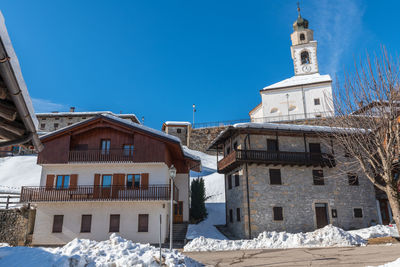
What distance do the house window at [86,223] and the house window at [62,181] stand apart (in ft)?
9.07

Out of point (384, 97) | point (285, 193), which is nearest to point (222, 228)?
point (285, 193)

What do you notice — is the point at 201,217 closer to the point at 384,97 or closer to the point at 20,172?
the point at 384,97

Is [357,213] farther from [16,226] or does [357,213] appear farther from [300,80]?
[300,80]

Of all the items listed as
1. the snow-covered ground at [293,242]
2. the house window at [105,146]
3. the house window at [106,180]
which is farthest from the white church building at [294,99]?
the house window at [106,180]

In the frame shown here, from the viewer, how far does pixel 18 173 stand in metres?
37.9

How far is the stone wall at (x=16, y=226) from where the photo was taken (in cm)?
2134

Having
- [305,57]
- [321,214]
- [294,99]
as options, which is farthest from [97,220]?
[305,57]

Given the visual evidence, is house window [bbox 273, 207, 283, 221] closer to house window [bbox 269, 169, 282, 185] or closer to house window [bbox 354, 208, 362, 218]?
house window [bbox 269, 169, 282, 185]

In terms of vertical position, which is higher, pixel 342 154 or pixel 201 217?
pixel 342 154

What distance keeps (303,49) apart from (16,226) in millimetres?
52797

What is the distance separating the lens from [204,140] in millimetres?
50156

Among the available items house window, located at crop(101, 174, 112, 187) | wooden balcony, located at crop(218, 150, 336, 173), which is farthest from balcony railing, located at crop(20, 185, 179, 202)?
wooden balcony, located at crop(218, 150, 336, 173)

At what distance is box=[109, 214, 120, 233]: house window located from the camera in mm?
20969

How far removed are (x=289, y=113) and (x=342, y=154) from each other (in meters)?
23.2
